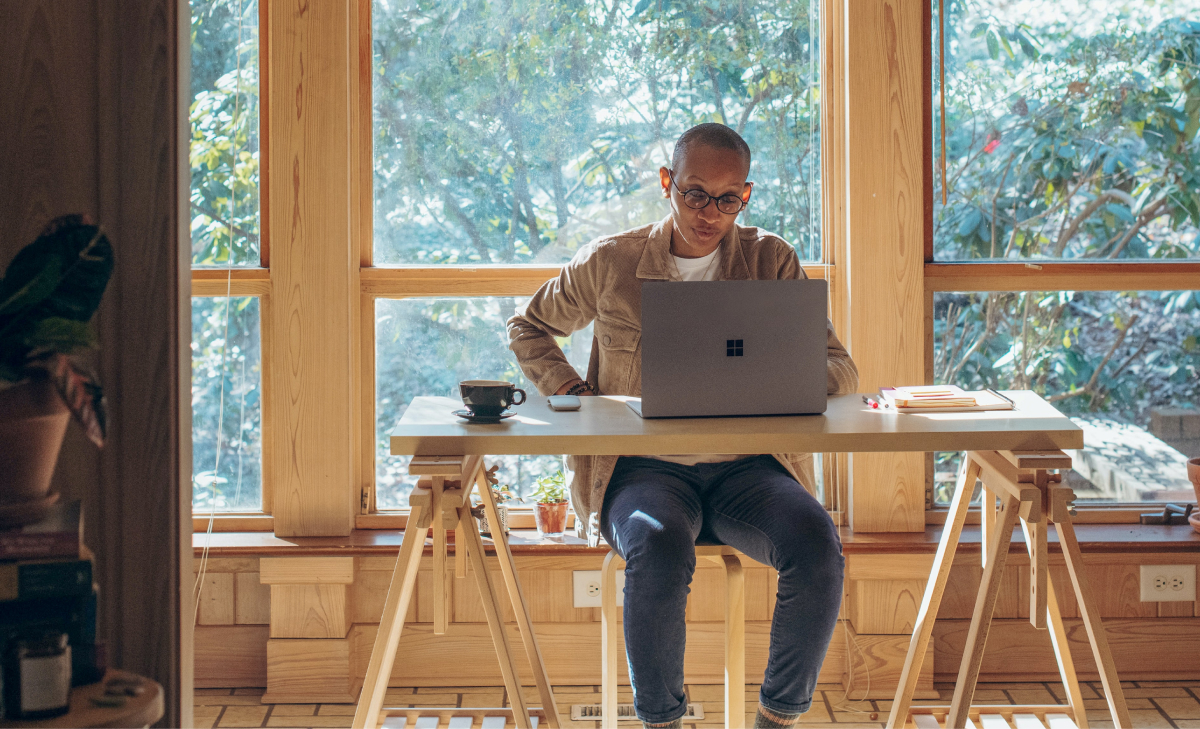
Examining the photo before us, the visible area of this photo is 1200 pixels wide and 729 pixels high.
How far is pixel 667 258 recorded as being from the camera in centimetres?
214

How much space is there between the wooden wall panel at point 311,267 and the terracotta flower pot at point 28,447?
5.30ft

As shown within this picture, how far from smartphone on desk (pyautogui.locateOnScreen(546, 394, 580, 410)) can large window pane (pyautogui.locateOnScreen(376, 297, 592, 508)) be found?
0.76 m

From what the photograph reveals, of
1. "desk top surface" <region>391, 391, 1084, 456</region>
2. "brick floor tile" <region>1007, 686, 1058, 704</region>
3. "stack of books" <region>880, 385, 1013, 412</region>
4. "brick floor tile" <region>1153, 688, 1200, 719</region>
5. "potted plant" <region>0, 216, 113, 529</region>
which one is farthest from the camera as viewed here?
"brick floor tile" <region>1007, 686, 1058, 704</region>

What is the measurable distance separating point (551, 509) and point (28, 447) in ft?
5.65

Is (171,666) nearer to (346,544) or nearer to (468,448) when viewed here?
(468,448)

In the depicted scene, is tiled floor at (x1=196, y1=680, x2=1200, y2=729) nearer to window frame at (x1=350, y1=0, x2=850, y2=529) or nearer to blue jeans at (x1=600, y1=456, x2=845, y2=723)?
window frame at (x1=350, y1=0, x2=850, y2=529)

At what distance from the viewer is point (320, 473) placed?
8.29ft

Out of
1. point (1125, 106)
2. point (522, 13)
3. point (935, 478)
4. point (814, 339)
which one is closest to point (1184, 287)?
point (1125, 106)

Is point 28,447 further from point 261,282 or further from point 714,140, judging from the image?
point 261,282

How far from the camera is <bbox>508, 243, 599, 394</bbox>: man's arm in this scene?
2123 mm

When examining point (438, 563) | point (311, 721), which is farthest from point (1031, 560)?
point (311, 721)

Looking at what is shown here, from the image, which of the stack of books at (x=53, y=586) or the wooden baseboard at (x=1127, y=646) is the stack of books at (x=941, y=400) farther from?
the stack of books at (x=53, y=586)

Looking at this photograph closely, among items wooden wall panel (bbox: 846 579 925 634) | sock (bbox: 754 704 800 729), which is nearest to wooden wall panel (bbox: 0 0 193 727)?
sock (bbox: 754 704 800 729)

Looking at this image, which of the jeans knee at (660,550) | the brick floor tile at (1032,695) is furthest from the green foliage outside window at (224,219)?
the brick floor tile at (1032,695)
